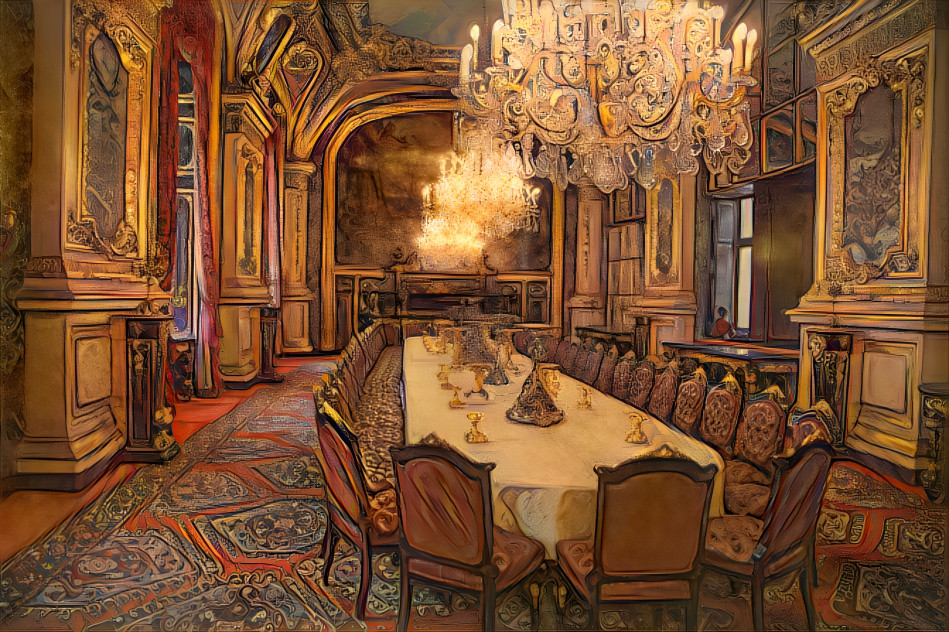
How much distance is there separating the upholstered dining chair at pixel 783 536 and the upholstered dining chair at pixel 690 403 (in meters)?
0.94

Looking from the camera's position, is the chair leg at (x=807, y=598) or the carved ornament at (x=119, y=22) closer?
the chair leg at (x=807, y=598)

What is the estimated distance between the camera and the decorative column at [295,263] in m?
6.10

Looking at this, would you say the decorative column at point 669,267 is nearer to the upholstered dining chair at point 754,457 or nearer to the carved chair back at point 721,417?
the carved chair back at point 721,417

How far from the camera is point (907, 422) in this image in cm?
344

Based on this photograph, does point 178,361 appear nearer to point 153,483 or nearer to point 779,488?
point 153,483

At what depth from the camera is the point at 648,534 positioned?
1858 mm

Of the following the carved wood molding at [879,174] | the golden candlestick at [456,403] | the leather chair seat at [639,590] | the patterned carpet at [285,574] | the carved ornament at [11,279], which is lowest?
the patterned carpet at [285,574]

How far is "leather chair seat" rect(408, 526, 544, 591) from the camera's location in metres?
2.04

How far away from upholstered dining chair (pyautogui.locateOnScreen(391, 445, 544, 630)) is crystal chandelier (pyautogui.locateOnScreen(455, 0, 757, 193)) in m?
1.92

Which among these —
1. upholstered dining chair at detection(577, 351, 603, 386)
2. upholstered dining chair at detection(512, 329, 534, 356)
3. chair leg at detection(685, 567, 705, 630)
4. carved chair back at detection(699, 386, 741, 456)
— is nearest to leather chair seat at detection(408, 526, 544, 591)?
chair leg at detection(685, 567, 705, 630)

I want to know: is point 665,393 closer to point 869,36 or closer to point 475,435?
point 475,435

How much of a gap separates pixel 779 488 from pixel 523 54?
2.42 m

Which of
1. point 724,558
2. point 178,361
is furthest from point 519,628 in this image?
point 178,361

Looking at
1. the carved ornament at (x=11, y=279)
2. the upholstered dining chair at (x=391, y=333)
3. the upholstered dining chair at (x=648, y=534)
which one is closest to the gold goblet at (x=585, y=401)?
the upholstered dining chair at (x=648, y=534)
